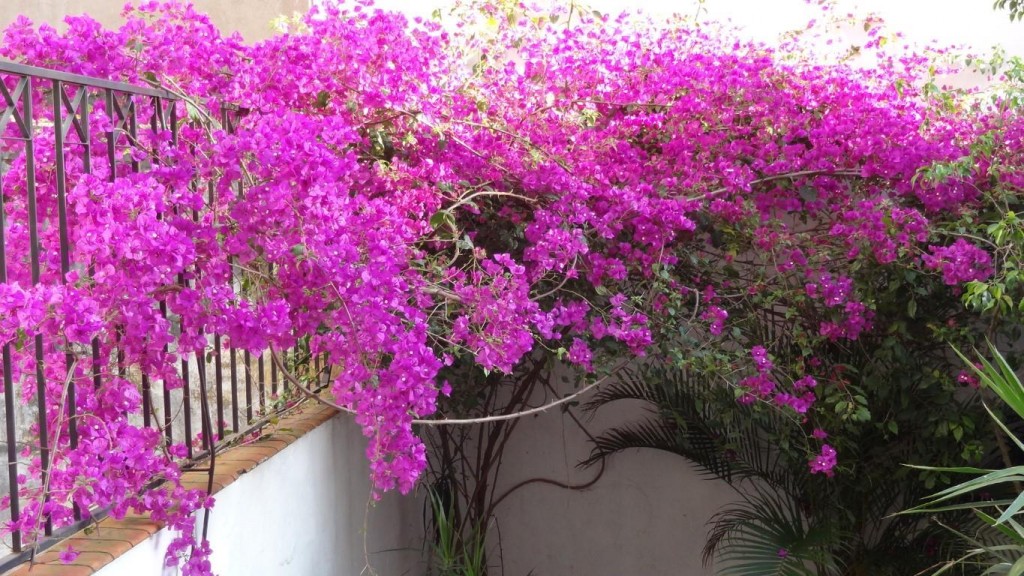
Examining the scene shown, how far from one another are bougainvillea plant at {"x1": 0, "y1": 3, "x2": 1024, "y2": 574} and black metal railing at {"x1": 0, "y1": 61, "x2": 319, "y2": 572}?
3 centimetres

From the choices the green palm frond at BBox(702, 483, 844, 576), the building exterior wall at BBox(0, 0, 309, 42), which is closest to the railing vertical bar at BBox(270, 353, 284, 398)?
the green palm frond at BBox(702, 483, 844, 576)

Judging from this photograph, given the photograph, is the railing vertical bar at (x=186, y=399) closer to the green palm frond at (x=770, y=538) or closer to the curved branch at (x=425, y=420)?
the curved branch at (x=425, y=420)

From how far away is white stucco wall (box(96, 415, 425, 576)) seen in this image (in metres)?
2.67

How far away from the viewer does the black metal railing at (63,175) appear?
1927 millimetres

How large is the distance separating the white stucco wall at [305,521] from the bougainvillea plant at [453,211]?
11.2 inches

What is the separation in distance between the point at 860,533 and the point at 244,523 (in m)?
2.73

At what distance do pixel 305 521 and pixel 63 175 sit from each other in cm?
166

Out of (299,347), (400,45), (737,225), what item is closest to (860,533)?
(737,225)

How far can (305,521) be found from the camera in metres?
3.33

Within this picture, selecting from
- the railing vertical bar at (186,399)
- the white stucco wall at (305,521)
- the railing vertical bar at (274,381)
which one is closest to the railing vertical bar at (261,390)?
the railing vertical bar at (274,381)

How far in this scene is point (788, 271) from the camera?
3.91 meters

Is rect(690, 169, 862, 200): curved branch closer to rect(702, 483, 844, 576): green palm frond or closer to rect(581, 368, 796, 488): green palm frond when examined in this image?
rect(581, 368, 796, 488): green palm frond

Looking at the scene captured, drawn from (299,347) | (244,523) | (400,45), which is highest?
(400,45)

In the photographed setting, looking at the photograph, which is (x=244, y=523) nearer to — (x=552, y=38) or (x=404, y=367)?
(x=404, y=367)
